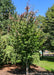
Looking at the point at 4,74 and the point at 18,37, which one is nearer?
the point at 18,37

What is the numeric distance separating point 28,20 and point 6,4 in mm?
14804

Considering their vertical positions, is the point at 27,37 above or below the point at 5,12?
below

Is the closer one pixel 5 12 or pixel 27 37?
pixel 27 37

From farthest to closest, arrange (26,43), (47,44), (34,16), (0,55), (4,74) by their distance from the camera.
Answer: (47,44)
(0,55)
(4,74)
(34,16)
(26,43)

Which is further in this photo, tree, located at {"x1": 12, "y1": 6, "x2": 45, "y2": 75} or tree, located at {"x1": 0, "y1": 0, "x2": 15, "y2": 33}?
tree, located at {"x1": 0, "y1": 0, "x2": 15, "y2": 33}

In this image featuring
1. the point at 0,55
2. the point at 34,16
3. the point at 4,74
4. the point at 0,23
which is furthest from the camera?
the point at 0,23

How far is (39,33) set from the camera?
6.61m

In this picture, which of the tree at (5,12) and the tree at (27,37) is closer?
the tree at (27,37)

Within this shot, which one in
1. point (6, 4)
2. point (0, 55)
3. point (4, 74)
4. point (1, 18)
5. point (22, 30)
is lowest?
point (4, 74)

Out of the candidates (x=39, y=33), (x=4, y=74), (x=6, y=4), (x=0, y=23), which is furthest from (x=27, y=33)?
(x=6, y=4)

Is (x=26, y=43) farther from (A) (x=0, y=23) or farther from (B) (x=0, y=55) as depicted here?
(A) (x=0, y=23)

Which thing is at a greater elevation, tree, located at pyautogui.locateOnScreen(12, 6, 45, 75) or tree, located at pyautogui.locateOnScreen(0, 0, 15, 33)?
tree, located at pyautogui.locateOnScreen(0, 0, 15, 33)

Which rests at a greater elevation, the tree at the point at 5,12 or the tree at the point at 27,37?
the tree at the point at 5,12

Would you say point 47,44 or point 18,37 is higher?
point 18,37
